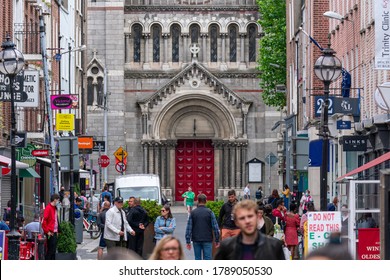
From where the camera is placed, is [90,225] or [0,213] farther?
[90,225]

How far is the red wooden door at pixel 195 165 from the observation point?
89250mm

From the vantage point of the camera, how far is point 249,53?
89.5 m

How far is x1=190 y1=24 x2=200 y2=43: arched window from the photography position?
89.9 meters

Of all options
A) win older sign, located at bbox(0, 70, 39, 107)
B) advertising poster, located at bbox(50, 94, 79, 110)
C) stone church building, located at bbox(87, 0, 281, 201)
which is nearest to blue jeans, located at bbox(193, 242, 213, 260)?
win older sign, located at bbox(0, 70, 39, 107)

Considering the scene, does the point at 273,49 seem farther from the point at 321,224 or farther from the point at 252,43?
the point at 321,224

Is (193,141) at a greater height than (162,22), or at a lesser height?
lesser

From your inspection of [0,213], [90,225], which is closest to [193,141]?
[90,225]

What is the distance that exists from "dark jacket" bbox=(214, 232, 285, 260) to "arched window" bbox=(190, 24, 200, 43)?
8093cm

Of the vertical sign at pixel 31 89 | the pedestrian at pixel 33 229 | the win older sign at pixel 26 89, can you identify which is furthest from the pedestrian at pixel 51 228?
the vertical sign at pixel 31 89

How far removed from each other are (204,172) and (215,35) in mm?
8513

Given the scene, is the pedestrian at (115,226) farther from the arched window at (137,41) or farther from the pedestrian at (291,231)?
the arched window at (137,41)

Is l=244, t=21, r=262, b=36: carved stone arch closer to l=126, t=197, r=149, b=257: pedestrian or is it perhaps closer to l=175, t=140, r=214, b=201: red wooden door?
l=175, t=140, r=214, b=201: red wooden door

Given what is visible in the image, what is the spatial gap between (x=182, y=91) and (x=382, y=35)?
194ft
